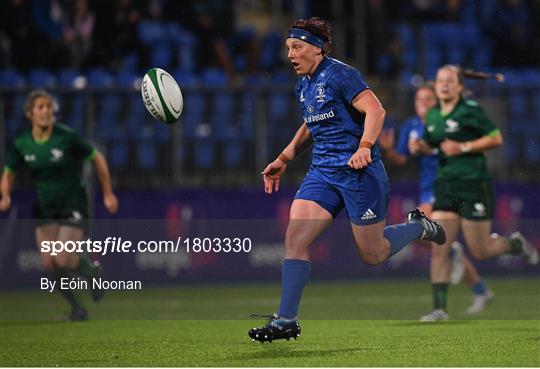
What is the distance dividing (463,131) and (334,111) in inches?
155

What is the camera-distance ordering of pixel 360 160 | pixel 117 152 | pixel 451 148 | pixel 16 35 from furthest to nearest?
pixel 16 35
pixel 117 152
pixel 451 148
pixel 360 160

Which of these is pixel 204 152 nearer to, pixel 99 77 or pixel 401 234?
pixel 99 77

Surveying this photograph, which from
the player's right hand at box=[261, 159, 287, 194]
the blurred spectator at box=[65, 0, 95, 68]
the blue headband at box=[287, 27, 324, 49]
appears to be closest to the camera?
the blue headband at box=[287, 27, 324, 49]

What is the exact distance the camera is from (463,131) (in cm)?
1285

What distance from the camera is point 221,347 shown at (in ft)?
31.8

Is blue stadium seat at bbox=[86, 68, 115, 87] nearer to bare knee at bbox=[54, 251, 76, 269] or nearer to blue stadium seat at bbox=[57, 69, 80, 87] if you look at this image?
blue stadium seat at bbox=[57, 69, 80, 87]

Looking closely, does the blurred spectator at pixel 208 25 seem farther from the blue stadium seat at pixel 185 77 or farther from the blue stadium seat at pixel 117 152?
the blue stadium seat at pixel 117 152

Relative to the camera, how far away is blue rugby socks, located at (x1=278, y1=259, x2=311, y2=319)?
9078 mm

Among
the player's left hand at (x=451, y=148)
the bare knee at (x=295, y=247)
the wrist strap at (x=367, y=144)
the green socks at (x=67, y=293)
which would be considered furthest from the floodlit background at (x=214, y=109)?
the wrist strap at (x=367, y=144)

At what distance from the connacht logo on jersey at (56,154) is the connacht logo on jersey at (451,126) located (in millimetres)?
3875

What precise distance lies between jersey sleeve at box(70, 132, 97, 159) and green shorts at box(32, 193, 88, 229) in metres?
0.48

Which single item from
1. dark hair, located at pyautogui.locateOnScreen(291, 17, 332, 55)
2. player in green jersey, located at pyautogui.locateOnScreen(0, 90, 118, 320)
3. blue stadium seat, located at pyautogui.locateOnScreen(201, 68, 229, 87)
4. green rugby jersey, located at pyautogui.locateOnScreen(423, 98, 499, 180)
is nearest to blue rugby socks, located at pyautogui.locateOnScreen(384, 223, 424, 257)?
dark hair, located at pyautogui.locateOnScreen(291, 17, 332, 55)

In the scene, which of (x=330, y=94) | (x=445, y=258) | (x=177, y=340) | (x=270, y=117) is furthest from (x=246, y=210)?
(x=330, y=94)

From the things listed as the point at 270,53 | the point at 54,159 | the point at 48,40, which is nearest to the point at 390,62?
the point at 270,53
